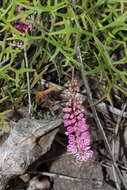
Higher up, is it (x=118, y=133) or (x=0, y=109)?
(x=0, y=109)

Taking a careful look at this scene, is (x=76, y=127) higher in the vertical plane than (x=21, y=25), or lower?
lower

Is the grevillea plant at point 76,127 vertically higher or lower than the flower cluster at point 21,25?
lower

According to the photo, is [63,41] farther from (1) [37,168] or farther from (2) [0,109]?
(1) [37,168]

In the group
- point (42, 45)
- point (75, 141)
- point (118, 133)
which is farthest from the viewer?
point (118, 133)

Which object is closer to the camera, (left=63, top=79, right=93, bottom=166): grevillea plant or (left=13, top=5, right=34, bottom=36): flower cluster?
(left=63, top=79, right=93, bottom=166): grevillea plant

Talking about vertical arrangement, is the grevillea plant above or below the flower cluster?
below

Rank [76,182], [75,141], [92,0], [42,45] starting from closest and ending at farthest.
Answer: [75,141] < [92,0] < [42,45] < [76,182]

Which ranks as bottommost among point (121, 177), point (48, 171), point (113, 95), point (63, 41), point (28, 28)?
point (121, 177)

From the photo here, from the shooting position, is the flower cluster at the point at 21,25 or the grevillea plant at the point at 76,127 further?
the flower cluster at the point at 21,25

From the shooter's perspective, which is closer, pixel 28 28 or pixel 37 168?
pixel 28 28

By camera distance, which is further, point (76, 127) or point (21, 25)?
point (21, 25)

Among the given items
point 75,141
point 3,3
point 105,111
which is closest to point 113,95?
point 105,111
